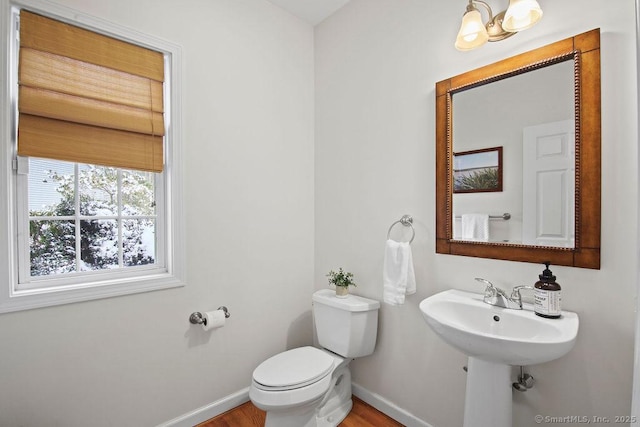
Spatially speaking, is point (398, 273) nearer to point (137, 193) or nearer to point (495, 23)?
point (495, 23)

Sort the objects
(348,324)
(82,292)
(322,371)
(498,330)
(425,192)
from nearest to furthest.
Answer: (498,330) < (82,292) < (322,371) < (425,192) < (348,324)

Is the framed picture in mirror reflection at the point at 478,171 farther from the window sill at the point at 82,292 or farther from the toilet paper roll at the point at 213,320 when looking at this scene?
the window sill at the point at 82,292

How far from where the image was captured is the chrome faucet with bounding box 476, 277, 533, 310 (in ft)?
4.28

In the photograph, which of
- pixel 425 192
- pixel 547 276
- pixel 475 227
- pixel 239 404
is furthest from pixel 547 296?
pixel 239 404

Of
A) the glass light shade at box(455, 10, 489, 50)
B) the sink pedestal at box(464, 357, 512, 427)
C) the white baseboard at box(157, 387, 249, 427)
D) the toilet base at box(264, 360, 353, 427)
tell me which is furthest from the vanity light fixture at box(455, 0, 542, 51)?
the white baseboard at box(157, 387, 249, 427)

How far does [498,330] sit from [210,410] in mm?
1674

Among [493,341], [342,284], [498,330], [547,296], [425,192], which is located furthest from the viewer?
[342,284]

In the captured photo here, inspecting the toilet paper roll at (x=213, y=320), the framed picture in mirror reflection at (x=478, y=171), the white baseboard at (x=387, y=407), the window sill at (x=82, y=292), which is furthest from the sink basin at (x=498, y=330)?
the window sill at (x=82, y=292)

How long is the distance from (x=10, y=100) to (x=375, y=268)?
6.58 ft

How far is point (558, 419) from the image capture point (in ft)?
4.22

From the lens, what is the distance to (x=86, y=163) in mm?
1520

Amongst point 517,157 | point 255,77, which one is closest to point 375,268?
point 517,157

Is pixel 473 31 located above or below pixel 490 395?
above

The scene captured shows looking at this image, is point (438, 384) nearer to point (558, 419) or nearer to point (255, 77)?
point (558, 419)
